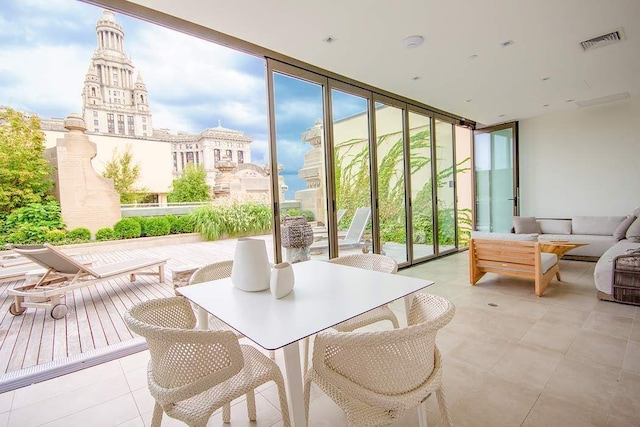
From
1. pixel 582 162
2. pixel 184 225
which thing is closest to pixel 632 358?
pixel 582 162

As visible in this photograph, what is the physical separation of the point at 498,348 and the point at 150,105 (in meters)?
10.7

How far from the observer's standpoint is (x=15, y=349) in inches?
103

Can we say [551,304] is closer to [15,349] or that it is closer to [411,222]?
[411,222]

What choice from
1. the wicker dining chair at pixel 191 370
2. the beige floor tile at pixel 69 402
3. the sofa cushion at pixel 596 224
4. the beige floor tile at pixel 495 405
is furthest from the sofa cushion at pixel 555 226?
the beige floor tile at pixel 69 402

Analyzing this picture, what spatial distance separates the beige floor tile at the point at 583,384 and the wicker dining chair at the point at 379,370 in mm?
1231

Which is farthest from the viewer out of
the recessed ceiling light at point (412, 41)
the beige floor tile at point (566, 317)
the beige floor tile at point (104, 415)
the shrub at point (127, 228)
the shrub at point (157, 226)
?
the shrub at point (157, 226)

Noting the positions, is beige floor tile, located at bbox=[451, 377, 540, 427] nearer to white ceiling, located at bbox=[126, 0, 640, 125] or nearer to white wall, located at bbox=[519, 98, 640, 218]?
white ceiling, located at bbox=[126, 0, 640, 125]

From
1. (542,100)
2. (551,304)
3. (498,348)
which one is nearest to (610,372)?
(498,348)

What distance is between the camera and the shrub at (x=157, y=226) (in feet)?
24.3

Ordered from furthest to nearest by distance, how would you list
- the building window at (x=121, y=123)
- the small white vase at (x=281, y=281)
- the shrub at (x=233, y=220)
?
the building window at (x=121, y=123), the shrub at (x=233, y=220), the small white vase at (x=281, y=281)

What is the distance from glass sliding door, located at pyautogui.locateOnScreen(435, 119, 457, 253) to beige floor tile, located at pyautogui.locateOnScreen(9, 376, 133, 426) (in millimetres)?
5359

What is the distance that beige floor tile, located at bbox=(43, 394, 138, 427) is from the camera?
171 centimetres

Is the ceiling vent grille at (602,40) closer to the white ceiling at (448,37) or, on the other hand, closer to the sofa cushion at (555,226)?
the white ceiling at (448,37)

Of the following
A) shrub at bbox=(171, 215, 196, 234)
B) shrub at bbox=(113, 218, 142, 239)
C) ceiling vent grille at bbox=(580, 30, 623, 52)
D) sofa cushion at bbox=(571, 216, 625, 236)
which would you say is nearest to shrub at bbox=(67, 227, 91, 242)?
shrub at bbox=(113, 218, 142, 239)
